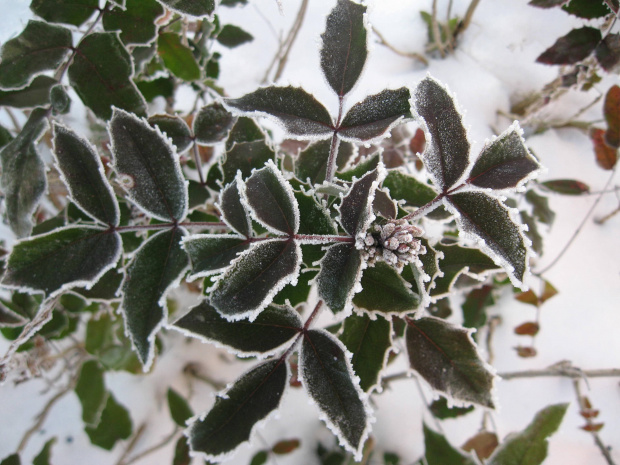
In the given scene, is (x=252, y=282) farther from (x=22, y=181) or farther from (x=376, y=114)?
(x=22, y=181)

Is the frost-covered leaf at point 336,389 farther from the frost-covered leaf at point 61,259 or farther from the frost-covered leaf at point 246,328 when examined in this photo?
the frost-covered leaf at point 61,259

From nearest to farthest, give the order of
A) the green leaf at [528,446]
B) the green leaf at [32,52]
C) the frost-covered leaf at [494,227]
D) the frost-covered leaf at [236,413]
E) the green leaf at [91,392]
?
the frost-covered leaf at [494,227] → the frost-covered leaf at [236,413] → the green leaf at [32,52] → the green leaf at [528,446] → the green leaf at [91,392]

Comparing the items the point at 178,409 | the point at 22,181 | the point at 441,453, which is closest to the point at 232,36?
the point at 22,181

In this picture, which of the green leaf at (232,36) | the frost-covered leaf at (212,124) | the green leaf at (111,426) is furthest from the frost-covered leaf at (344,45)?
the green leaf at (111,426)

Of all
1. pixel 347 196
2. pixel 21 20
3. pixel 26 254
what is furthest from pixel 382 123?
pixel 21 20

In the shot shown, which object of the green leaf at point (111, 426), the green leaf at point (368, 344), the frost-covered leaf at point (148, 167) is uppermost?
the frost-covered leaf at point (148, 167)

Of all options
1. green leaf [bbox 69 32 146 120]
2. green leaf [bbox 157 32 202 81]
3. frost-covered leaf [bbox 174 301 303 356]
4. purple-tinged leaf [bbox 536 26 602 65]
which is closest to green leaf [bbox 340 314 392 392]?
frost-covered leaf [bbox 174 301 303 356]

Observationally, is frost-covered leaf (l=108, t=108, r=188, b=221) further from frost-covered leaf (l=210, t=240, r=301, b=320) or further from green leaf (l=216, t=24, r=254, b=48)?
green leaf (l=216, t=24, r=254, b=48)
